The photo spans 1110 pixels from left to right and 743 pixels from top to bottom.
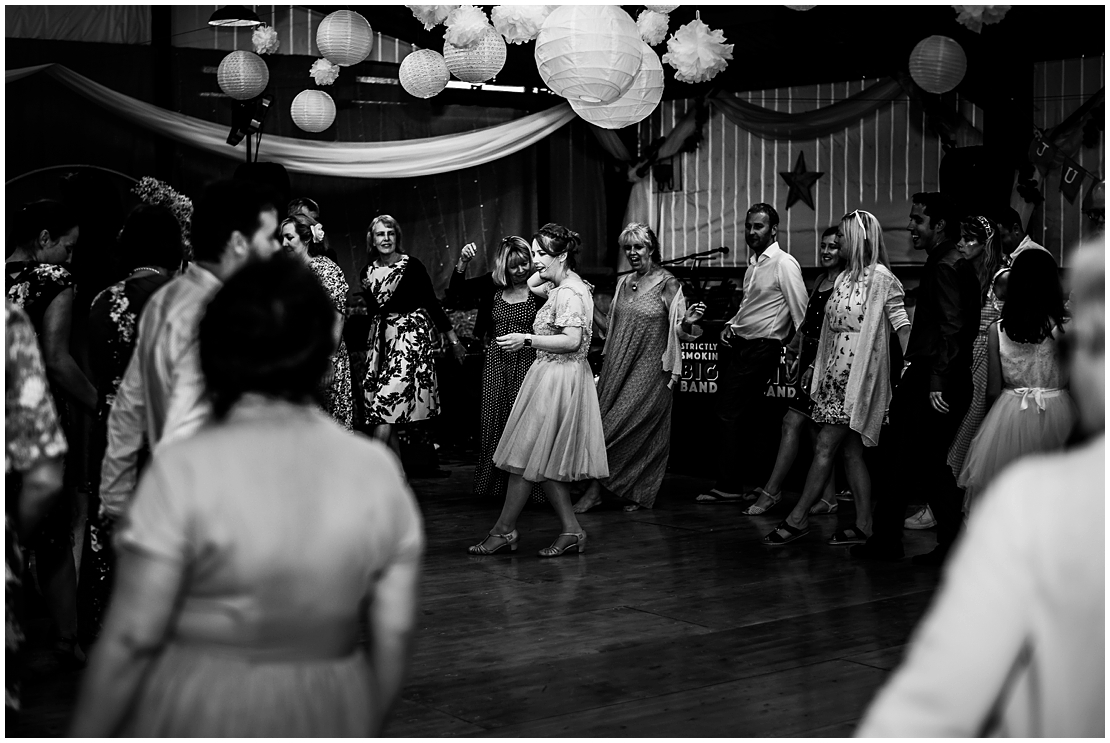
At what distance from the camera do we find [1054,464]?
122cm

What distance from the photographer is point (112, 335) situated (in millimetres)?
3426

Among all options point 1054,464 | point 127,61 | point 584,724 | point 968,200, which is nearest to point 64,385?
point 584,724

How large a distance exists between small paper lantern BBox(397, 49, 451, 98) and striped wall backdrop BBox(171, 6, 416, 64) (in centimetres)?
273

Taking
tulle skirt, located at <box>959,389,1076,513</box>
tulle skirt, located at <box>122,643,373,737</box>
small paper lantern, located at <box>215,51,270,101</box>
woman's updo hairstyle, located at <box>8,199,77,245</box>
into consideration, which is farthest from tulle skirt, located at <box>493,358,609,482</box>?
small paper lantern, located at <box>215,51,270,101</box>

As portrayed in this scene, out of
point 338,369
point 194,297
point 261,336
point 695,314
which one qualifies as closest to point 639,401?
point 695,314

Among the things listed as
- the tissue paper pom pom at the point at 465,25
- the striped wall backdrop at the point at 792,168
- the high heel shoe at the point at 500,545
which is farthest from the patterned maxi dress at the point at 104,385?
the striped wall backdrop at the point at 792,168

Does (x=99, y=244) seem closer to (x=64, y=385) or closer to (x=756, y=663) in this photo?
(x=64, y=385)

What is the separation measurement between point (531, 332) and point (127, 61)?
5.46 metres

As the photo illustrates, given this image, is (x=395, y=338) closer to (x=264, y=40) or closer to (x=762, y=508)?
(x=762, y=508)

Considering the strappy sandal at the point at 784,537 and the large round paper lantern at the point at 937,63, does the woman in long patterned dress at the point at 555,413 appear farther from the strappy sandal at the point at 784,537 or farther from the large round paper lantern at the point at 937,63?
the large round paper lantern at the point at 937,63

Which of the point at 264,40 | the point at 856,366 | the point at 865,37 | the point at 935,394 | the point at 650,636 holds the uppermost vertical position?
the point at 264,40

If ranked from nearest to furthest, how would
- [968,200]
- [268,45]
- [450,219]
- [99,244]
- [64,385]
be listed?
[64,385] < [99,244] < [968,200] < [268,45] < [450,219]

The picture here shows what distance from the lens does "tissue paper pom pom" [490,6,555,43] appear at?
521cm

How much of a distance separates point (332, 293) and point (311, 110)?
13.9 feet
